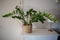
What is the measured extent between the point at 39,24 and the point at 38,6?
1.34 ft

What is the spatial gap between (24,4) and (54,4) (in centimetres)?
67

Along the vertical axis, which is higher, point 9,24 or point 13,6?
point 13,6

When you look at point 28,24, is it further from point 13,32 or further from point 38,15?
point 13,32

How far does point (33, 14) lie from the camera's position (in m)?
2.17

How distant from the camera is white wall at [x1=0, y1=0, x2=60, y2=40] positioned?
262cm

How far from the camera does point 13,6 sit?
104 inches

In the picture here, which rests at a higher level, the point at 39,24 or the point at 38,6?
the point at 38,6

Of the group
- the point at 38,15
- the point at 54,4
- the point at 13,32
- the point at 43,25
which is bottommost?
the point at 13,32

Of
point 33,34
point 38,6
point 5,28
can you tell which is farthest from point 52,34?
point 5,28

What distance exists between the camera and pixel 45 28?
269cm

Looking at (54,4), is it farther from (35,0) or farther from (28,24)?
(28,24)

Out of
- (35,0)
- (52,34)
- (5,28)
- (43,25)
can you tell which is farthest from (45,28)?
(5,28)

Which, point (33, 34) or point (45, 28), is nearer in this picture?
point (33, 34)

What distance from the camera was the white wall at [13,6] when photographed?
8.60ft
